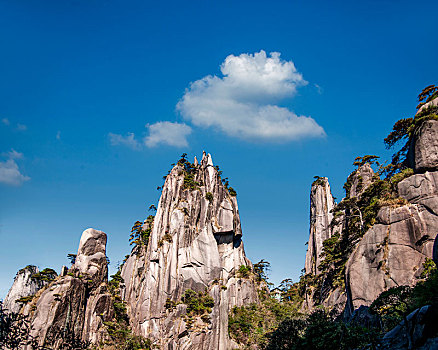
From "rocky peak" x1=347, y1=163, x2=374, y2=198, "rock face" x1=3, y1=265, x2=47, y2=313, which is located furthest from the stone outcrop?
"rock face" x1=3, y1=265, x2=47, y2=313

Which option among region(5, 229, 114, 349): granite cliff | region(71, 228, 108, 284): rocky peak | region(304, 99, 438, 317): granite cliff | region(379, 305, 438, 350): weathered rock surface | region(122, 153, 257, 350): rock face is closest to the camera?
region(379, 305, 438, 350): weathered rock surface

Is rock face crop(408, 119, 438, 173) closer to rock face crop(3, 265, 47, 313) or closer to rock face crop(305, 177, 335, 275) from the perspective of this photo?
rock face crop(305, 177, 335, 275)

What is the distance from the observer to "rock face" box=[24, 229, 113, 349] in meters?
45.8

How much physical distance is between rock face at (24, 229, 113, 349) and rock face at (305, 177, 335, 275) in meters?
32.9

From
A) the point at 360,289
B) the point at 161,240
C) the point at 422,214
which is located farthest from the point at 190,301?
the point at 422,214

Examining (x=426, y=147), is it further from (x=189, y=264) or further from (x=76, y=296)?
(x=76, y=296)

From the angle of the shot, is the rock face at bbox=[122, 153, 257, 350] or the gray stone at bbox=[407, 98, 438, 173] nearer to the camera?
the gray stone at bbox=[407, 98, 438, 173]

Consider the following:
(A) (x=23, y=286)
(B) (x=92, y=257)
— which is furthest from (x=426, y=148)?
(A) (x=23, y=286)

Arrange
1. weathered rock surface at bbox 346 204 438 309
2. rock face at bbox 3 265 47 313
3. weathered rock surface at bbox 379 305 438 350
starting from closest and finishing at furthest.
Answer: weathered rock surface at bbox 379 305 438 350 → weathered rock surface at bbox 346 204 438 309 → rock face at bbox 3 265 47 313

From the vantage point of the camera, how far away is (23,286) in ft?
172

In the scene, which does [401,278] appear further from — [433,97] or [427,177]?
[433,97]

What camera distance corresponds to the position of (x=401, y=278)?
2272 centimetres

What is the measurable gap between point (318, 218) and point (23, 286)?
156 ft

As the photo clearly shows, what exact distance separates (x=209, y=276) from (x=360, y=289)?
132ft
